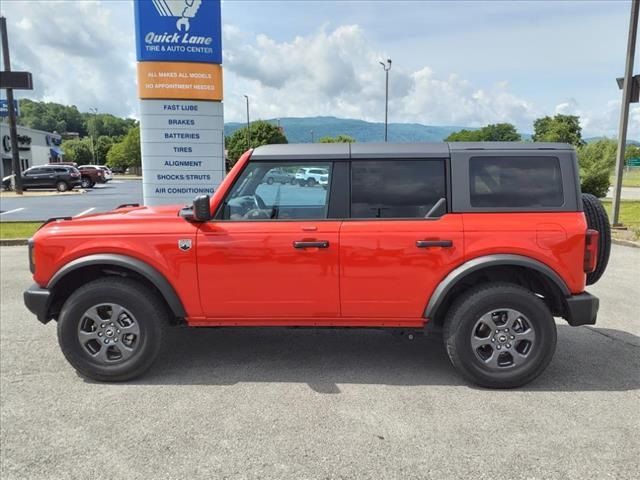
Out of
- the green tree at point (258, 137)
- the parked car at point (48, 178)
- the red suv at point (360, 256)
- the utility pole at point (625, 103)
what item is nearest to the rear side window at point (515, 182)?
the red suv at point (360, 256)

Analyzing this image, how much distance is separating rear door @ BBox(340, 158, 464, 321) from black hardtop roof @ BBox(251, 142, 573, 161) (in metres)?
0.06

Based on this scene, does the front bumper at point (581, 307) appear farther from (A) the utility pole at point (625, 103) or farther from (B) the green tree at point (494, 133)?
(B) the green tree at point (494, 133)

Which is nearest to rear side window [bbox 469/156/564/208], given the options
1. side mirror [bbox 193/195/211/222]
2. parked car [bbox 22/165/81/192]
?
side mirror [bbox 193/195/211/222]

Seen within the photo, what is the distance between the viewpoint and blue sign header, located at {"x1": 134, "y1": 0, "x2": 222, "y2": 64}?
8094 mm

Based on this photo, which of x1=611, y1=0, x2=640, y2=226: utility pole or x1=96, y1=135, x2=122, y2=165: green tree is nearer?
x1=611, y1=0, x2=640, y2=226: utility pole

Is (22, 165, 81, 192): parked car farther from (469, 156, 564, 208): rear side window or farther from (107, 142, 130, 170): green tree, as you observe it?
(107, 142, 130, 170): green tree

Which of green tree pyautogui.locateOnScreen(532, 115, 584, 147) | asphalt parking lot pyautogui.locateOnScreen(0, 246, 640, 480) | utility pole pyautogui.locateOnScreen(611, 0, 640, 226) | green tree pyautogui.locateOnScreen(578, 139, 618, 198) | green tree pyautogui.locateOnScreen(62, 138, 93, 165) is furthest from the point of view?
green tree pyautogui.locateOnScreen(62, 138, 93, 165)

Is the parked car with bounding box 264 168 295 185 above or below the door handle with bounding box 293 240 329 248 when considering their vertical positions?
above

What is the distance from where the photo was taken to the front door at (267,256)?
11.9 feet

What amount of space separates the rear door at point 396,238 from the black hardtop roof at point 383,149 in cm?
6

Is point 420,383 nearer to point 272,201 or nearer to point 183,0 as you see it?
point 272,201

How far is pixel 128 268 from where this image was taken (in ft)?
12.0

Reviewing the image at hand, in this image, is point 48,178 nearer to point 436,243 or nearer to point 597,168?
point 597,168

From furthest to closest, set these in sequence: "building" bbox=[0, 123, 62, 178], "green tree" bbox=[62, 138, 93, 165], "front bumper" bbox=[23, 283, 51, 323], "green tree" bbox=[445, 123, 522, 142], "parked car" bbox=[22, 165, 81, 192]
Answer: "green tree" bbox=[445, 123, 522, 142] < "green tree" bbox=[62, 138, 93, 165] < "building" bbox=[0, 123, 62, 178] < "parked car" bbox=[22, 165, 81, 192] < "front bumper" bbox=[23, 283, 51, 323]
